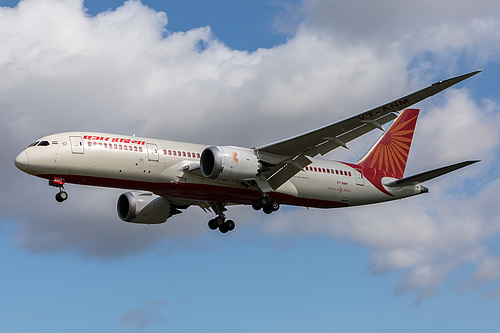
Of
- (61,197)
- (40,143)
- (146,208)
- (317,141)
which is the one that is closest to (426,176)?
(317,141)

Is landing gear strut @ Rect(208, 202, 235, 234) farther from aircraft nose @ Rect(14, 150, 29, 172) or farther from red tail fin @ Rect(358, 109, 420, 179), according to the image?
aircraft nose @ Rect(14, 150, 29, 172)

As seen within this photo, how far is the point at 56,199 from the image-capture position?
4044 centimetres

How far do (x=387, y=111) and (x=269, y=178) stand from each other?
806cm

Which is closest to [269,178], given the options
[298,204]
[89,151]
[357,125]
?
[298,204]

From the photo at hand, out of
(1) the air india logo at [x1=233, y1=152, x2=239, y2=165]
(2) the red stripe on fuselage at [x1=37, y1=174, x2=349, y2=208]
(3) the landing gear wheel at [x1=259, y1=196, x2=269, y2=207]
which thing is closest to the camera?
(2) the red stripe on fuselage at [x1=37, y1=174, x2=349, y2=208]

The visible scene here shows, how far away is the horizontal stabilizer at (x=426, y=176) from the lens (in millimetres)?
43069

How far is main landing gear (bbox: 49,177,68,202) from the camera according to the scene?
131ft

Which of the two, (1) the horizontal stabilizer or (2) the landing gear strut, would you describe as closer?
(1) the horizontal stabilizer

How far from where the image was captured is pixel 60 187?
40.5 m

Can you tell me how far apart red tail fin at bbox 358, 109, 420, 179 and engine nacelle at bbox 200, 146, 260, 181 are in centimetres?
1036

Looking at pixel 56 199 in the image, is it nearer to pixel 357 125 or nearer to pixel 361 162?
pixel 357 125

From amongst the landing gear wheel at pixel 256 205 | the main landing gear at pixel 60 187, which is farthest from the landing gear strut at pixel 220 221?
the main landing gear at pixel 60 187

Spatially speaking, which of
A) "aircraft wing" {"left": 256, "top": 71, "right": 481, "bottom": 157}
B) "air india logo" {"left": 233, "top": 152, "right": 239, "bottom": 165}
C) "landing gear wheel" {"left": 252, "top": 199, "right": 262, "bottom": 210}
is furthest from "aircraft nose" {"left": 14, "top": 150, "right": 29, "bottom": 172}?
"landing gear wheel" {"left": 252, "top": 199, "right": 262, "bottom": 210}

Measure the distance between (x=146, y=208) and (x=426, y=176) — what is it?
16981 mm
